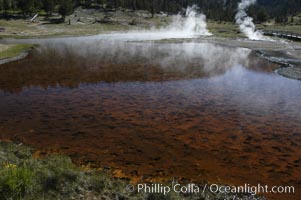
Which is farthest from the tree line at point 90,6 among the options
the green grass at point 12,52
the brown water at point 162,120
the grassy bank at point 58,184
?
the grassy bank at point 58,184

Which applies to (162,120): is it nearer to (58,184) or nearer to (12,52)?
(58,184)

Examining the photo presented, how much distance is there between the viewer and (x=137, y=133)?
18.5m

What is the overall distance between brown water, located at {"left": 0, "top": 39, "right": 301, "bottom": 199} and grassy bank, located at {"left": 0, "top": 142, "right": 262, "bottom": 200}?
5.18 ft

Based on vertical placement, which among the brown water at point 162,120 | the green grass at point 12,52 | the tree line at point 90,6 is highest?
the tree line at point 90,6

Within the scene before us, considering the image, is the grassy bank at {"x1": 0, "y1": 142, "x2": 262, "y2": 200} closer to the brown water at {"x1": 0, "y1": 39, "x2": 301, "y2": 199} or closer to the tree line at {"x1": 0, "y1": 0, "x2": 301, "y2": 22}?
the brown water at {"x1": 0, "y1": 39, "x2": 301, "y2": 199}

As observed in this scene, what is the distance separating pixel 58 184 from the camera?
10.7m

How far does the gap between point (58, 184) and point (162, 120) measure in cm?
1092

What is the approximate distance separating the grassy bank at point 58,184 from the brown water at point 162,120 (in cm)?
158

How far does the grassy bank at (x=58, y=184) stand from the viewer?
9500mm

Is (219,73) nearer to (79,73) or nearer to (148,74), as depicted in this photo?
(148,74)

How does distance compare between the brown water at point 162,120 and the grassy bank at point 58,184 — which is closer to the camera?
the grassy bank at point 58,184

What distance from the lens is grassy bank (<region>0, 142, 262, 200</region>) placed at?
950 cm

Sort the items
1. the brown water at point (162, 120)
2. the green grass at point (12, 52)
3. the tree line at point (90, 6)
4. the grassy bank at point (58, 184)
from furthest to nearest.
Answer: the tree line at point (90, 6) → the green grass at point (12, 52) → the brown water at point (162, 120) → the grassy bank at point (58, 184)

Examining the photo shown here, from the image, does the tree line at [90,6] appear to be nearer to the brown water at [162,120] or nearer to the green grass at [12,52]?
the green grass at [12,52]
